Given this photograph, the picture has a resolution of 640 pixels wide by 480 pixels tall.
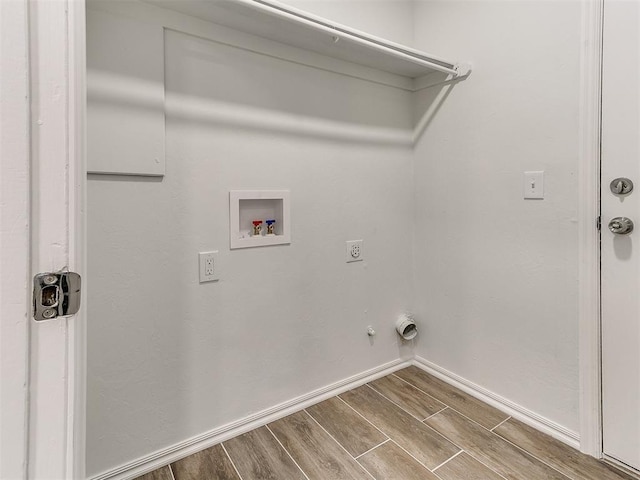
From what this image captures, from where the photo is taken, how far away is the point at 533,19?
4.85 ft

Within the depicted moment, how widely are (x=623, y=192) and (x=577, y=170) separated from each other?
0.18 meters

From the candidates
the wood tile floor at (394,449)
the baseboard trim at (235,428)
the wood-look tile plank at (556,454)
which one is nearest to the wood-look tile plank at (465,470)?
the wood tile floor at (394,449)

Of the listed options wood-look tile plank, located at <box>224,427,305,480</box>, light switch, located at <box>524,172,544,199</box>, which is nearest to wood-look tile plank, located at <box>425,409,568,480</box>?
wood-look tile plank, located at <box>224,427,305,480</box>

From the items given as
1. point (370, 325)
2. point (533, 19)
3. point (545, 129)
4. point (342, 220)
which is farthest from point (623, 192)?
point (370, 325)

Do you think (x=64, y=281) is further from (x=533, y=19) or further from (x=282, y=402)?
(x=533, y=19)

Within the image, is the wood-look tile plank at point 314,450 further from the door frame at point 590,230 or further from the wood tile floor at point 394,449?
the door frame at point 590,230

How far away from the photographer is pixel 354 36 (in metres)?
1.42

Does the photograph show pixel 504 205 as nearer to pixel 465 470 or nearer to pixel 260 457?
pixel 465 470

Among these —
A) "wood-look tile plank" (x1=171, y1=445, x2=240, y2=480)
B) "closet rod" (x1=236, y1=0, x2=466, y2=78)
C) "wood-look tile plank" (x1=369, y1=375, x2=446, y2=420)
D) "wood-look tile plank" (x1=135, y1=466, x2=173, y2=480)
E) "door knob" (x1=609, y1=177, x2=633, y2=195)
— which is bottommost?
"wood-look tile plank" (x1=135, y1=466, x2=173, y2=480)

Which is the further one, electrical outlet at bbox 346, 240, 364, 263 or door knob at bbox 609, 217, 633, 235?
electrical outlet at bbox 346, 240, 364, 263

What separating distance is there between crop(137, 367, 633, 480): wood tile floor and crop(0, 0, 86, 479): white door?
1089 millimetres

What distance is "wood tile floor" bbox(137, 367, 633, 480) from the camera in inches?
51.3

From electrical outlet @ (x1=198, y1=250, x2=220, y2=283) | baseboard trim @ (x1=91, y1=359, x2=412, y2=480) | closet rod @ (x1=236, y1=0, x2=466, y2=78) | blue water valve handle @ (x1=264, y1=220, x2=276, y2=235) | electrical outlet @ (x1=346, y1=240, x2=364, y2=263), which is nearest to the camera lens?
closet rod @ (x1=236, y1=0, x2=466, y2=78)

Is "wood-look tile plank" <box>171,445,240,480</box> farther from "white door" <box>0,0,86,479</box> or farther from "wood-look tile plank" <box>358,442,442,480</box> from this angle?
"white door" <box>0,0,86,479</box>
